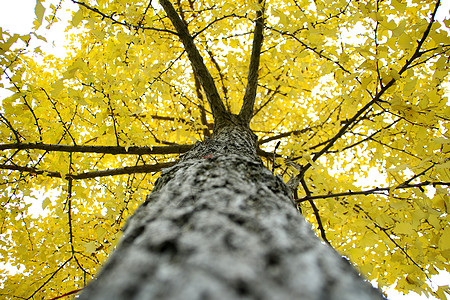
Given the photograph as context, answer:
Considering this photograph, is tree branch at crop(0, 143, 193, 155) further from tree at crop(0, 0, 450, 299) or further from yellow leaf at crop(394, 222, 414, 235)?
yellow leaf at crop(394, 222, 414, 235)

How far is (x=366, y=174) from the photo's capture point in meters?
4.31

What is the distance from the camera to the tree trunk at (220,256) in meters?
0.35

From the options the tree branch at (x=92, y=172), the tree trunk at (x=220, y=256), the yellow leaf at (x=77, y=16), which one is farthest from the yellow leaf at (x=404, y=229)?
the yellow leaf at (x=77, y=16)

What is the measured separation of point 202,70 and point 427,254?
9.28ft

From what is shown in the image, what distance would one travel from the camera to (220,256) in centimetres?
41

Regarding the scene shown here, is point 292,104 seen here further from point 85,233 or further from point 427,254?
point 85,233

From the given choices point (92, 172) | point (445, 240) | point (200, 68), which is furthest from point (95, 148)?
point (445, 240)

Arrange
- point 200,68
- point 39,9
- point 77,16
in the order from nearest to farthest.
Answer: point 39,9 < point 77,16 < point 200,68

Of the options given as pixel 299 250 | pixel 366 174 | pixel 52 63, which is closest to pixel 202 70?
pixel 299 250

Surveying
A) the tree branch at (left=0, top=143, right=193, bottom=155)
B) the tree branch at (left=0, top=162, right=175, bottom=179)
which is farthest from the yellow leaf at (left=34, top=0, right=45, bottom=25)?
the tree branch at (left=0, top=162, right=175, bottom=179)

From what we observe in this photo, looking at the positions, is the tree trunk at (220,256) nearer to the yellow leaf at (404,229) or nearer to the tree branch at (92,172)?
the yellow leaf at (404,229)

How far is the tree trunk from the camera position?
0.35m

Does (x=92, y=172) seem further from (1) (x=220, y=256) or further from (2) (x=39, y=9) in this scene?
(1) (x=220, y=256)

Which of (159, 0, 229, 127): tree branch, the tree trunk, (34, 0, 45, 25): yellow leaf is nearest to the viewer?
the tree trunk
